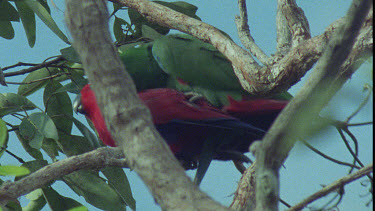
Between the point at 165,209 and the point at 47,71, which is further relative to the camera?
the point at 47,71

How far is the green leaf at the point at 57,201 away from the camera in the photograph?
187cm

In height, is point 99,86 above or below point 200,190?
above

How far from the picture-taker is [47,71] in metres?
2.25

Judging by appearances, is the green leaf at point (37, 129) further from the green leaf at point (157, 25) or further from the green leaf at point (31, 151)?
the green leaf at point (157, 25)

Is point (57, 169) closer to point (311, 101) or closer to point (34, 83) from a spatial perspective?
point (34, 83)

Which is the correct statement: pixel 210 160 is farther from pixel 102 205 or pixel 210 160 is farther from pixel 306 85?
pixel 306 85

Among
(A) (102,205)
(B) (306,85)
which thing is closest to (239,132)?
(A) (102,205)

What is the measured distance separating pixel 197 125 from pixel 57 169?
1.41 feet

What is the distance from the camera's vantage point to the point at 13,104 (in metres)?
1.98

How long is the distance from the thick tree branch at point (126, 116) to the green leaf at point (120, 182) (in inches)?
43.8

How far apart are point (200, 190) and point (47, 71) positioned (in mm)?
1640

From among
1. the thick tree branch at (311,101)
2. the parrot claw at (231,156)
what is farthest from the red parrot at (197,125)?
the thick tree branch at (311,101)

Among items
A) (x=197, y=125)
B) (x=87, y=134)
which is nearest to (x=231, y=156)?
(x=197, y=125)

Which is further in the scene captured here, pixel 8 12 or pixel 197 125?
pixel 8 12
